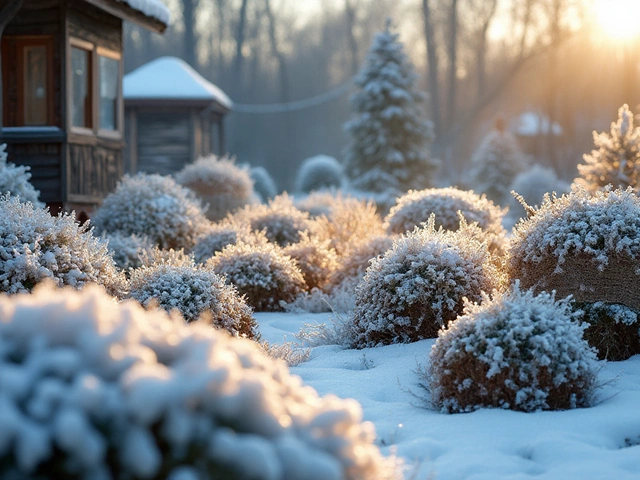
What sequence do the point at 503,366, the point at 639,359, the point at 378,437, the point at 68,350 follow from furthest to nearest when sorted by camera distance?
the point at 639,359
the point at 503,366
the point at 378,437
the point at 68,350

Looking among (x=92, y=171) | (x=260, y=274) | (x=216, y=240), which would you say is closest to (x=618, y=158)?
(x=216, y=240)

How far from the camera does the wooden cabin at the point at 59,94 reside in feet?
38.4

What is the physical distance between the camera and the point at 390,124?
25828 millimetres

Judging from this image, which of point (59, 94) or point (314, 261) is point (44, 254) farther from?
point (59, 94)

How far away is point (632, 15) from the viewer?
97.2ft

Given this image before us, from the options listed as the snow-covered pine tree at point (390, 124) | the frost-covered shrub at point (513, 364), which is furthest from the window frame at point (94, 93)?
the snow-covered pine tree at point (390, 124)

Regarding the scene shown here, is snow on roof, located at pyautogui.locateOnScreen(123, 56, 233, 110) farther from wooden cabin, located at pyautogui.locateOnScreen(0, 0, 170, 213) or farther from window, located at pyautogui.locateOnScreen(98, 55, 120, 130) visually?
wooden cabin, located at pyautogui.locateOnScreen(0, 0, 170, 213)

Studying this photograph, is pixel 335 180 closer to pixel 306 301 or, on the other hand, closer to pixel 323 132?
pixel 306 301

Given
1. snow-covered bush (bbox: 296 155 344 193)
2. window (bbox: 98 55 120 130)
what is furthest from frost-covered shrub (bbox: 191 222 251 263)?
snow-covered bush (bbox: 296 155 344 193)

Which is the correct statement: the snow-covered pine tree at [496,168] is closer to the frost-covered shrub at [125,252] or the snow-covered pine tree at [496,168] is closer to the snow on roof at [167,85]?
the snow on roof at [167,85]

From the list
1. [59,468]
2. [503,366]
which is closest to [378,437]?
[503,366]

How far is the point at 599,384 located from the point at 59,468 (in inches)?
149

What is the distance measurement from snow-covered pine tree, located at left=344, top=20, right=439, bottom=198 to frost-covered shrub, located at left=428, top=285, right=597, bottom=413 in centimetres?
2090

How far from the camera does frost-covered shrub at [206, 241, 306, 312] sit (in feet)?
28.0
